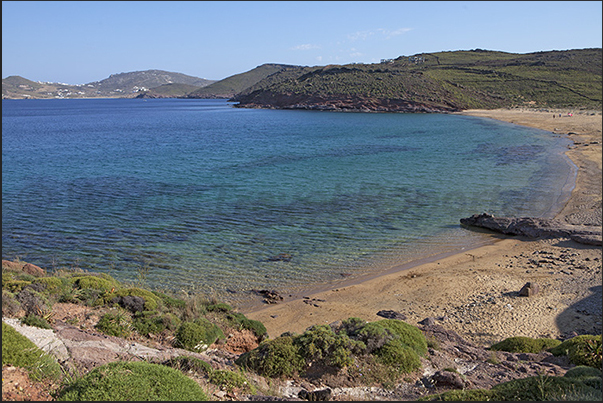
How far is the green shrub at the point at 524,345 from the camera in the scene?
901cm

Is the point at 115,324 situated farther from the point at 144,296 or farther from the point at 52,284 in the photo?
the point at 52,284

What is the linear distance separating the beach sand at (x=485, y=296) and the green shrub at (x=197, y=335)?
2382 mm

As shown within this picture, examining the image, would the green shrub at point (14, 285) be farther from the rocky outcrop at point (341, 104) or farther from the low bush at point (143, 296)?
the rocky outcrop at point (341, 104)

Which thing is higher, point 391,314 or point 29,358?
point 29,358

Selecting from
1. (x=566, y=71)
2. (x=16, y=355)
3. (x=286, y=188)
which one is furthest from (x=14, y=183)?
(x=566, y=71)

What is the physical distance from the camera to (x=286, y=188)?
27875mm

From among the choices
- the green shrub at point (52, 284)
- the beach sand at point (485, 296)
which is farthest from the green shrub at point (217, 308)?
the green shrub at point (52, 284)

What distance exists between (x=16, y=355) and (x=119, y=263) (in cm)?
1014

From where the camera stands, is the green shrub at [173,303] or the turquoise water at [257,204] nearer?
the green shrub at [173,303]

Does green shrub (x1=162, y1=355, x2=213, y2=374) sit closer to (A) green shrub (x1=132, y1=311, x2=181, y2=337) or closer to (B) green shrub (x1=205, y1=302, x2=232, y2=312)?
(A) green shrub (x1=132, y1=311, x2=181, y2=337)

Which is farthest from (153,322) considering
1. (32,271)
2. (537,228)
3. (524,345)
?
(537,228)

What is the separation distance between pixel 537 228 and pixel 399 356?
14.3 m

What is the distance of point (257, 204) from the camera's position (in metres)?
23.9

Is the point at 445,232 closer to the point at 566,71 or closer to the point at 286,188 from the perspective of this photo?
A: the point at 286,188
